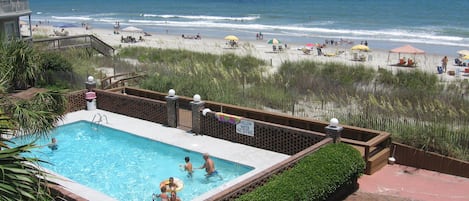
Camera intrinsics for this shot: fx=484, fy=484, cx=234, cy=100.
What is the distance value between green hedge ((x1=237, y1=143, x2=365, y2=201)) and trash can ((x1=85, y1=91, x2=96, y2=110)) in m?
10.5

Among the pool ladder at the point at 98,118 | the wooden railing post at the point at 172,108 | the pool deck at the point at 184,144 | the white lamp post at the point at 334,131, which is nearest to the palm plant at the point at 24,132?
the pool deck at the point at 184,144

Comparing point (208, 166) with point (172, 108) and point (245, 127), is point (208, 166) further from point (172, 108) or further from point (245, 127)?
point (172, 108)

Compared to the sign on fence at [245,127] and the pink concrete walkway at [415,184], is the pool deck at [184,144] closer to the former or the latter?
the sign on fence at [245,127]

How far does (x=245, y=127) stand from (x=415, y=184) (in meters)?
4.89

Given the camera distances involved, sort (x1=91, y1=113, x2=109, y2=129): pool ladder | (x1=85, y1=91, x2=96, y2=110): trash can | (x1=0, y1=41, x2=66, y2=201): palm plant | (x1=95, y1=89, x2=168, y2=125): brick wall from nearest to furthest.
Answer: (x1=0, y1=41, x2=66, y2=201): palm plant, (x1=95, y1=89, x2=168, y2=125): brick wall, (x1=91, y1=113, x2=109, y2=129): pool ladder, (x1=85, y1=91, x2=96, y2=110): trash can

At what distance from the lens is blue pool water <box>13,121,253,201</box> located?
11922 mm

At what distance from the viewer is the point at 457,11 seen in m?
85.6

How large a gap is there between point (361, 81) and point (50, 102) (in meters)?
15.3

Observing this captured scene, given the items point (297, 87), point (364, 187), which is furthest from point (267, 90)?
point (364, 187)

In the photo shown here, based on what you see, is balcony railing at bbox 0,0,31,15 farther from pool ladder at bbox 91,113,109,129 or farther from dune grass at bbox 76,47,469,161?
pool ladder at bbox 91,113,109,129

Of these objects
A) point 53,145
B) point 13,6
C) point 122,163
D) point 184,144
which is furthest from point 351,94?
point 13,6

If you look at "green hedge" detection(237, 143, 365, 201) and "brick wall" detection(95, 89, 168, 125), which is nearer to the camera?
"green hedge" detection(237, 143, 365, 201)

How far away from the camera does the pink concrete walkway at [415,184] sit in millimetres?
10648

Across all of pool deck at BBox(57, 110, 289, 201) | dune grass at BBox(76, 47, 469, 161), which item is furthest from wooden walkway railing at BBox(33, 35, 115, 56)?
pool deck at BBox(57, 110, 289, 201)
